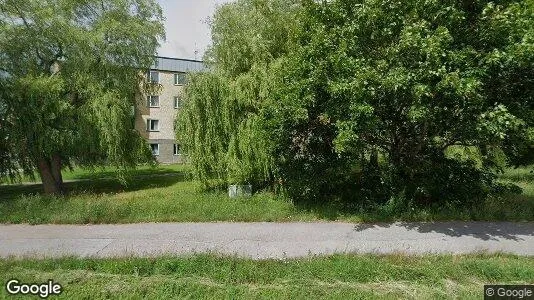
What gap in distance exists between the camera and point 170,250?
6332 millimetres

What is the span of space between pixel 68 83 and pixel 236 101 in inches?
305

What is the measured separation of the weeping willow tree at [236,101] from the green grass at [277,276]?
19.5 ft

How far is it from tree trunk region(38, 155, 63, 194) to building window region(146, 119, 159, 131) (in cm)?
1967

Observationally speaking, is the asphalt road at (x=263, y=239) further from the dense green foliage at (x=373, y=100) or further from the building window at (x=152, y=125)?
the building window at (x=152, y=125)

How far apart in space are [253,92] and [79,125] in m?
7.80

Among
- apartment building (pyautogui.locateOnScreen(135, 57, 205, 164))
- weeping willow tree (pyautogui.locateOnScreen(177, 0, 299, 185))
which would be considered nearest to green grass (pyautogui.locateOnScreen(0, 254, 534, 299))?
weeping willow tree (pyautogui.locateOnScreen(177, 0, 299, 185))

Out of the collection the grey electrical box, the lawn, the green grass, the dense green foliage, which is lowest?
the green grass

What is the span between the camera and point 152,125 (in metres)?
34.8

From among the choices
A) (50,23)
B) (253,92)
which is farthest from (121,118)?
(253,92)

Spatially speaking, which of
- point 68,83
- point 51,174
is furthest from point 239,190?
point 51,174

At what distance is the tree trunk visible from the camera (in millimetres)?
14695

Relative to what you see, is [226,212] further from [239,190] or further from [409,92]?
[409,92]

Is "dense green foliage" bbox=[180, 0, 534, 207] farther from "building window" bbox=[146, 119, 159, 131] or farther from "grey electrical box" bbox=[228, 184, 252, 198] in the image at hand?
"building window" bbox=[146, 119, 159, 131]

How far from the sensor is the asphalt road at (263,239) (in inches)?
247
